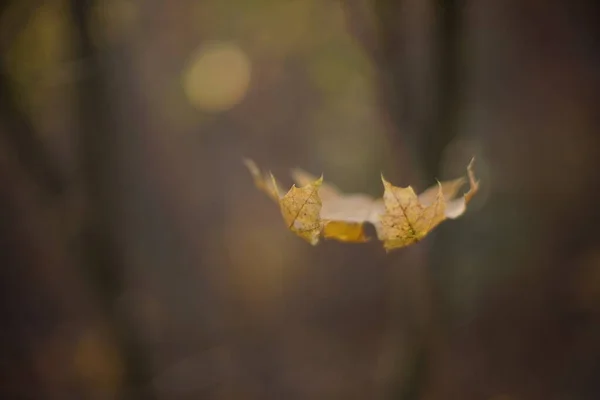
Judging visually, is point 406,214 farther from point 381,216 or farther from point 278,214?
point 278,214

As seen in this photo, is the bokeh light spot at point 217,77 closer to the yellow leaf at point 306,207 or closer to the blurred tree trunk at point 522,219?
the blurred tree trunk at point 522,219

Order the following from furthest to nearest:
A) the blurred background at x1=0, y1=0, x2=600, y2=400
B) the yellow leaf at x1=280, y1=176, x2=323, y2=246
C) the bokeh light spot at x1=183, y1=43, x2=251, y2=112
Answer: the bokeh light spot at x1=183, y1=43, x2=251, y2=112 → the blurred background at x1=0, y1=0, x2=600, y2=400 → the yellow leaf at x1=280, y1=176, x2=323, y2=246

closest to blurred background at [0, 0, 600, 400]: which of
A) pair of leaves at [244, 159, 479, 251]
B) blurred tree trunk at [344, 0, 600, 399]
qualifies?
blurred tree trunk at [344, 0, 600, 399]

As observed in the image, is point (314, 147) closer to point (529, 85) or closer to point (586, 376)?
point (529, 85)

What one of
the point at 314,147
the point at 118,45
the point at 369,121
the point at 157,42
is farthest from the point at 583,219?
the point at 118,45

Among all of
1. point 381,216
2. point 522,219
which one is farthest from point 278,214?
point 381,216

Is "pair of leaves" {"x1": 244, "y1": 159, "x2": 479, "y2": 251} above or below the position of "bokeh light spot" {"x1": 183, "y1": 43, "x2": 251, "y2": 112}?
above

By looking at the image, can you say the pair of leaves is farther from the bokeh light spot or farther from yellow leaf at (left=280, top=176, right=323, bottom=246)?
the bokeh light spot
